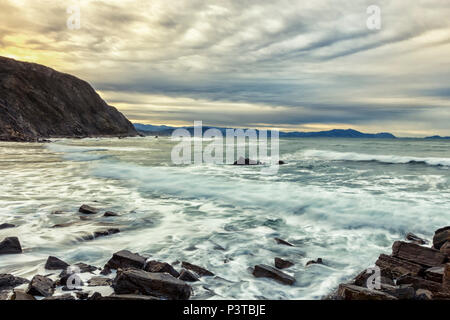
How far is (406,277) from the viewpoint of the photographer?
4.45 meters

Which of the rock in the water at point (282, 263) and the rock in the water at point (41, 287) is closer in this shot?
the rock in the water at point (41, 287)

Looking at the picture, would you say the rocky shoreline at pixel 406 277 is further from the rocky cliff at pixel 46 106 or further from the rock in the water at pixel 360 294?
the rocky cliff at pixel 46 106

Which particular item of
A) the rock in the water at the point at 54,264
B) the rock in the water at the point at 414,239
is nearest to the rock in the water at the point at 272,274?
the rock in the water at the point at 54,264

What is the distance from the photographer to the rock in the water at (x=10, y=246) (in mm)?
5285

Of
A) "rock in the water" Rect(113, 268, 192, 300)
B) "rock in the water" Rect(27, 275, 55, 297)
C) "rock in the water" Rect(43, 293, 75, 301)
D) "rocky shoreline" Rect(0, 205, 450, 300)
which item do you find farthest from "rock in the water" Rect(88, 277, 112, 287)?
"rock in the water" Rect(27, 275, 55, 297)

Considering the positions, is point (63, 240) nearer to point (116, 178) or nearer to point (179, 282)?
point (179, 282)

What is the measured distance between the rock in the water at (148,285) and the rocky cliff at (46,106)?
5934 centimetres

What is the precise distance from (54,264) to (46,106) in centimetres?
9241

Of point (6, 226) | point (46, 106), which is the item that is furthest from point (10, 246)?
point (46, 106)

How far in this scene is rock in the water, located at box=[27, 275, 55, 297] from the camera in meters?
3.73

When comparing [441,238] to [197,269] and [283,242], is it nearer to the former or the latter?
[283,242]

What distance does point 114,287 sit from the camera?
3949mm
